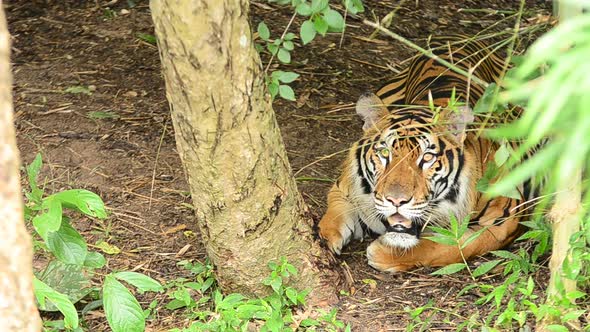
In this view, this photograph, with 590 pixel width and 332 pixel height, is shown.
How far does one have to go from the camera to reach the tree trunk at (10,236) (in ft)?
5.89

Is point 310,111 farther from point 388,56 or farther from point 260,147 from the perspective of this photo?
point 260,147

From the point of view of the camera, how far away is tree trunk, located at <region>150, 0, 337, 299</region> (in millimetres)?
2756

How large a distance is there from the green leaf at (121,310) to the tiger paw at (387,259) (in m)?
1.23

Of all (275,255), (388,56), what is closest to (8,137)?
(275,255)

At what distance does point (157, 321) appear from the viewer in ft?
11.3

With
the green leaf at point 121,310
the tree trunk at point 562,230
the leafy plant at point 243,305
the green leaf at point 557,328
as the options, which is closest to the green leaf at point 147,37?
the leafy plant at point 243,305

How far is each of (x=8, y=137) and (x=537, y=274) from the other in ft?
8.06

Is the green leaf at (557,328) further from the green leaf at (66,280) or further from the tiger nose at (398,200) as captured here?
the green leaf at (66,280)

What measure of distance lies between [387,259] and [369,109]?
716 millimetres

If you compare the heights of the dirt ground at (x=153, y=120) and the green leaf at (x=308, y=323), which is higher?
the green leaf at (x=308, y=323)

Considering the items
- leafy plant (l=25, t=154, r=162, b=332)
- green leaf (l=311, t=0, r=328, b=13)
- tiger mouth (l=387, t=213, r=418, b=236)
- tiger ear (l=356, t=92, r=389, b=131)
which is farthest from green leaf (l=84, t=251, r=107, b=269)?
tiger ear (l=356, t=92, r=389, b=131)

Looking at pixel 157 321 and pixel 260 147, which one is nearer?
pixel 260 147

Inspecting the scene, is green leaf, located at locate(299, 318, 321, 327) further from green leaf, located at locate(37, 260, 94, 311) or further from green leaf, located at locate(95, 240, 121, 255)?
green leaf, located at locate(95, 240, 121, 255)

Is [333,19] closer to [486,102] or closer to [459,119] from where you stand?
[486,102]
